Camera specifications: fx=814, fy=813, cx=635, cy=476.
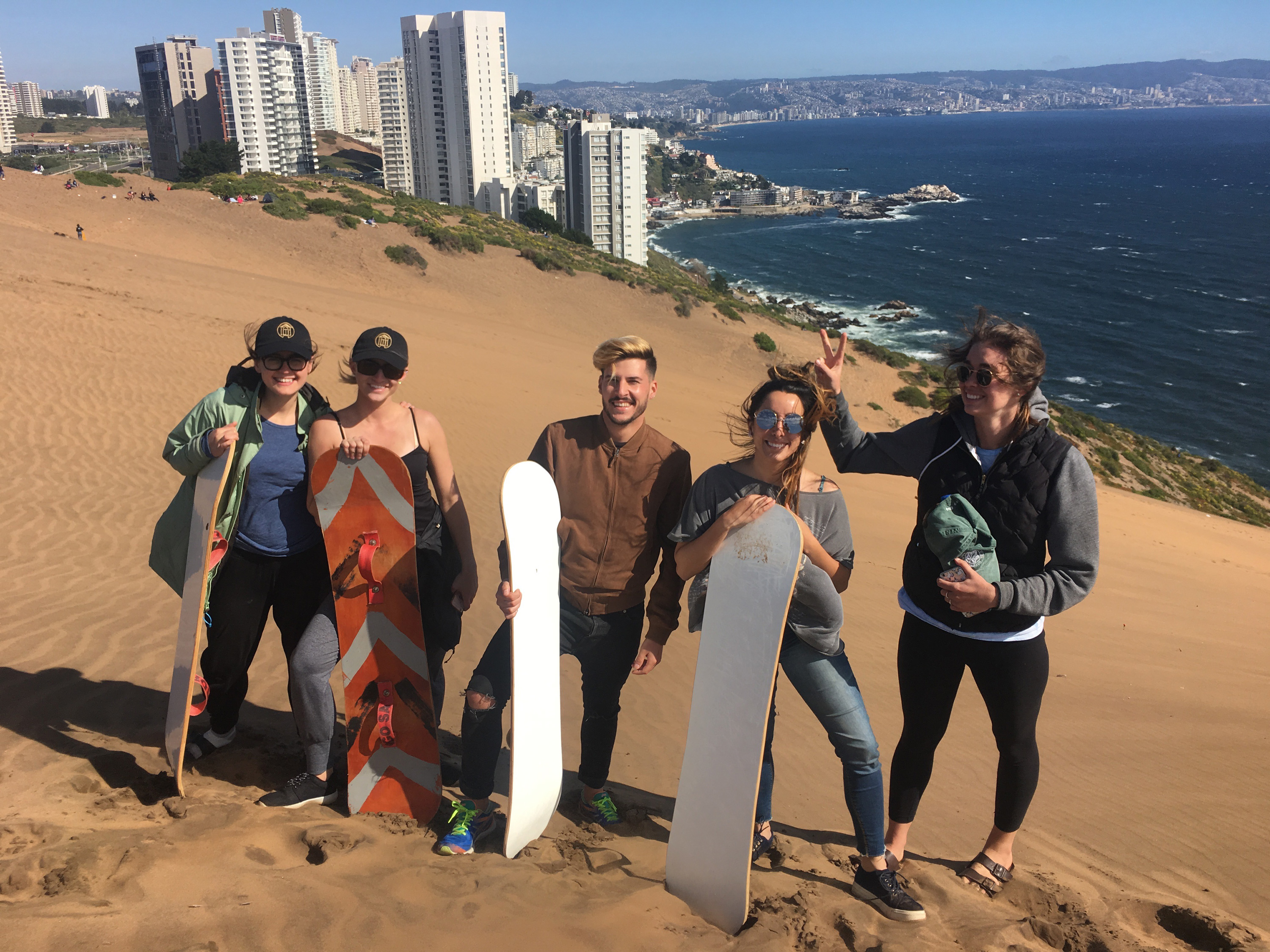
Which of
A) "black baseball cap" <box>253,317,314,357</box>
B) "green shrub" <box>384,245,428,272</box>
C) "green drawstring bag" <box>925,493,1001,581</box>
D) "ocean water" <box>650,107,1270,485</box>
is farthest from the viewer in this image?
"ocean water" <box>650,107,1270,485</box>

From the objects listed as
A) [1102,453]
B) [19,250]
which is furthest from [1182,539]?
[19,250]

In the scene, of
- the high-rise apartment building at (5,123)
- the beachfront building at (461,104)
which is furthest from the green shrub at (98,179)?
the high-rise apartment building at (5,123)

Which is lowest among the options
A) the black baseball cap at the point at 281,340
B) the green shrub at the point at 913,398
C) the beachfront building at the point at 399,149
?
the green shrub at the point at 913,398

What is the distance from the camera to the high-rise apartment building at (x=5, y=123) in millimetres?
111938

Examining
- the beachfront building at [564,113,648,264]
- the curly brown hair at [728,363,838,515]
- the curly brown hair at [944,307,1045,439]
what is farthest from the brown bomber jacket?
the beachfront building at [564,113,648,264]

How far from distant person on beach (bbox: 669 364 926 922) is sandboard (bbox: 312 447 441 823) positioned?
1.13 m

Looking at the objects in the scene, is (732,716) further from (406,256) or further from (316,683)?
(406,256)

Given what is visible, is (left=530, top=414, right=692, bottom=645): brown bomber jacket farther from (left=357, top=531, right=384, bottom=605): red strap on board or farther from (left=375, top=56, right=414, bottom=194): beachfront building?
(left=375, top=56, right=414, bottom=194): beachfront building

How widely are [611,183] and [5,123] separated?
10791cm

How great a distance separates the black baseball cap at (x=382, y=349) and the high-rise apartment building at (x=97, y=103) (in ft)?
766

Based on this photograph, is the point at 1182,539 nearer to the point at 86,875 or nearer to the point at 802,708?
the point at 802,708

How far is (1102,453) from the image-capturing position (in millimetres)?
21984

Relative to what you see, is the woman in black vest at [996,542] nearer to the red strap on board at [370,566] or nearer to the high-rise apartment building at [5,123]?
the red strap on board at [370,566]

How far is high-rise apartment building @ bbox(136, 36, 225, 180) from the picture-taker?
8744cm
